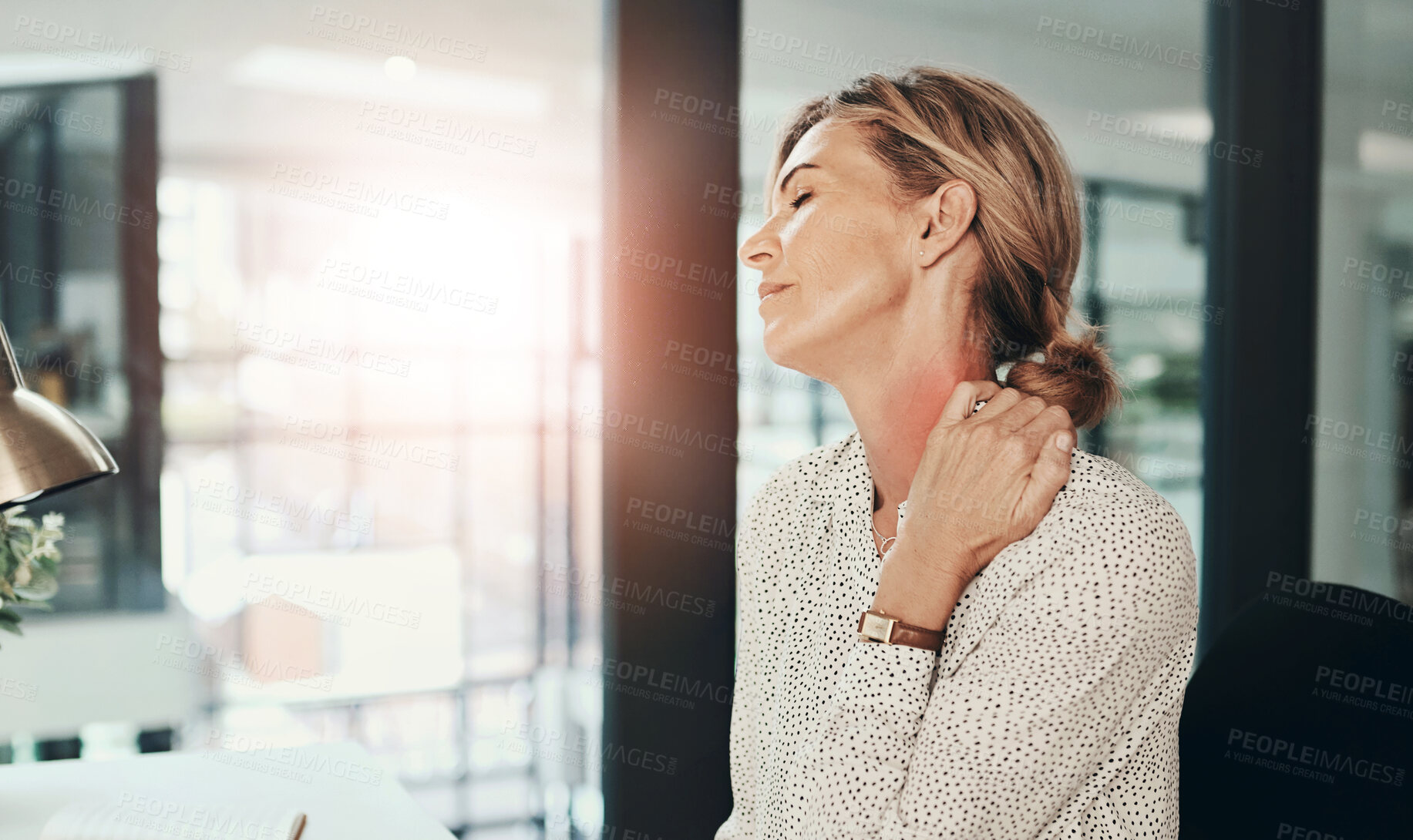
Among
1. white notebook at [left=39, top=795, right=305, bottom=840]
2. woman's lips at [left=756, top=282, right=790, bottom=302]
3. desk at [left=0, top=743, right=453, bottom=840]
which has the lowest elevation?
desk at [left=0, top=743, right=453, bottom=840]

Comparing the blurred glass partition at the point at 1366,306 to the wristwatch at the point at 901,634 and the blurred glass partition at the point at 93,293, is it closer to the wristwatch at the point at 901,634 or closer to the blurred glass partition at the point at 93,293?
the wristwatch at the point at 901,634

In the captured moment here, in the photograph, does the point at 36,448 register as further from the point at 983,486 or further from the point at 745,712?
the point at 983,486

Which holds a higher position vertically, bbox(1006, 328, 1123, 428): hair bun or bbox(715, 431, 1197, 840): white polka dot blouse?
bbox(1006, 328, 1123, 428): hair bun

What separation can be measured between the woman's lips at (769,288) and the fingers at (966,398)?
0.24 m

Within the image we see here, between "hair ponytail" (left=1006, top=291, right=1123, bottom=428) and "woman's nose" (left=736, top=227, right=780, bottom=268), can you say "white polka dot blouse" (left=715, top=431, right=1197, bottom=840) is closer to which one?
"hair ponytail" (left=1006, top=291, right=1123, bottom=428)

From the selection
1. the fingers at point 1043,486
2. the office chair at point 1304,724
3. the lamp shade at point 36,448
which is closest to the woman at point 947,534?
the fingers at point 1043,486

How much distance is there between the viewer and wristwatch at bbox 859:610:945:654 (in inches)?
41.2

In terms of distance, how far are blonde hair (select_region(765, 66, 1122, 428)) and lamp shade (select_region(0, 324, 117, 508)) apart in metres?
1.03

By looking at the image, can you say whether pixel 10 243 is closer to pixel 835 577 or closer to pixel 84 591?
pixel 84 591

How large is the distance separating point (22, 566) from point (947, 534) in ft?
3.99

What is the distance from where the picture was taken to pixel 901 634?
41.3 inches

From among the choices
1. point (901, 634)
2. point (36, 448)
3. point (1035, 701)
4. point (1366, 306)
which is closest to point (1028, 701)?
point (1035, 701)

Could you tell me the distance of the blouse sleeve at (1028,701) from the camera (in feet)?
3.19

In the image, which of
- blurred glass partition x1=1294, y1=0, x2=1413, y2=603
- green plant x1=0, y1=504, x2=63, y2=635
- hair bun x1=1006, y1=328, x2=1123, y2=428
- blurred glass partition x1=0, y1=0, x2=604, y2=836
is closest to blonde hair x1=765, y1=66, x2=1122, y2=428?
hair bun x1=1006, y1=328, x2=1123, y2=428
